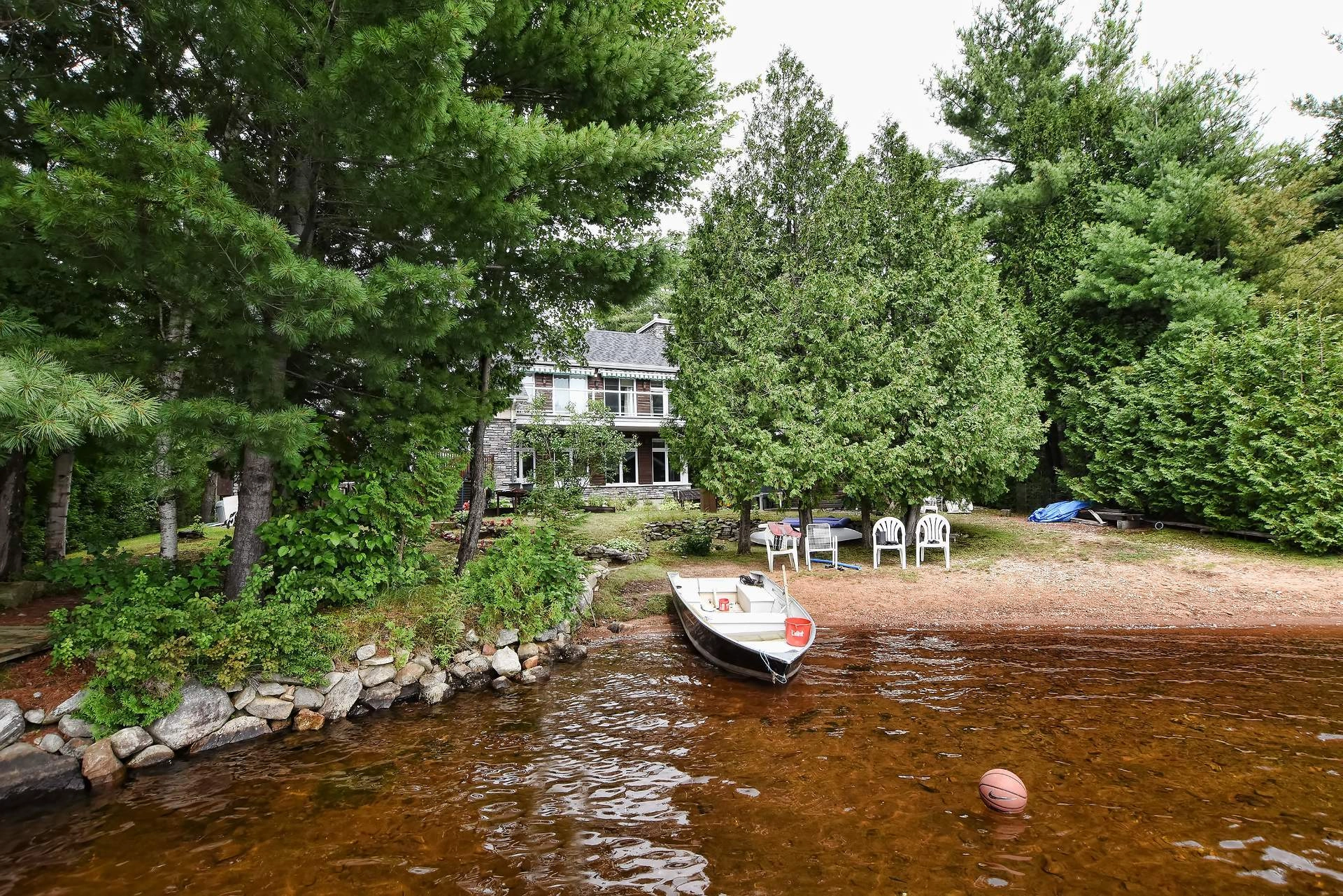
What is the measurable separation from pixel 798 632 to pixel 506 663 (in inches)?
153

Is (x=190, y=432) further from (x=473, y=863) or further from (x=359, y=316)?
(x=473, y=863)

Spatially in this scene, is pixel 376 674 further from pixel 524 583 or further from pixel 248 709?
pixel 524 583

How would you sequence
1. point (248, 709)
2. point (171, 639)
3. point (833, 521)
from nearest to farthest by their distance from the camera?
1. point (171, 639)
2. point (248, 709)
3. point (833, 521)

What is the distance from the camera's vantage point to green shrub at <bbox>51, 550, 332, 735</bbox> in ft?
17.9

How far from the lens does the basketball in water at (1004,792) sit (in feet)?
14.8

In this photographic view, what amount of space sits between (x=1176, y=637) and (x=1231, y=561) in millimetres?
4873

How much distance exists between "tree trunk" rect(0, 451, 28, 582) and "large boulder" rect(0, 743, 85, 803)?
5.21 m

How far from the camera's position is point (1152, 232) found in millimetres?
17328

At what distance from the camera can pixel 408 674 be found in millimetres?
7094

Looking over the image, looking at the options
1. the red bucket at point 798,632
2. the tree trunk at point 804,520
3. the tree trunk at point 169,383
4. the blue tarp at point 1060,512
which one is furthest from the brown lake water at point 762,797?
the blue tarp at point 1060,512

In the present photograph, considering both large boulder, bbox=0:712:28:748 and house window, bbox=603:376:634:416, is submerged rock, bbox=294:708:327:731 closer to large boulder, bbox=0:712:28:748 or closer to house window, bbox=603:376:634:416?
large boulder, bbox=0:712:28:748

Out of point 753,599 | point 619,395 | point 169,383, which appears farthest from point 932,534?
point 619,395

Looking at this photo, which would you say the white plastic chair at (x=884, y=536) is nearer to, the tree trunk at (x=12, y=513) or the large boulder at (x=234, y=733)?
the large boulder at (x=234, y=733)

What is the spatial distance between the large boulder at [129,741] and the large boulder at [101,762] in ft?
0.10
